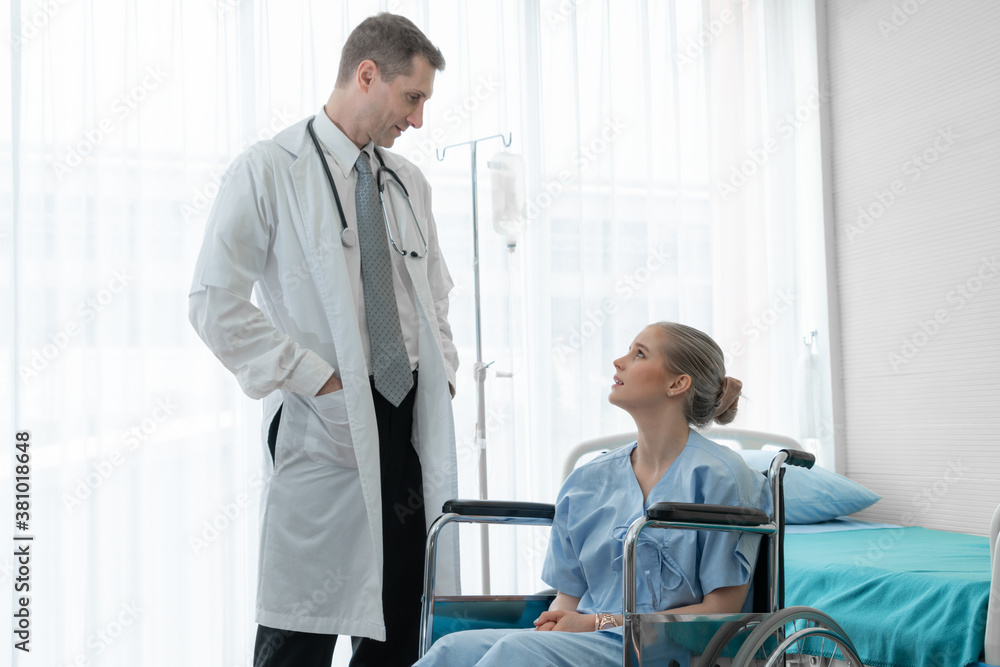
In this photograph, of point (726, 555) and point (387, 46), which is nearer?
point (726, 555)

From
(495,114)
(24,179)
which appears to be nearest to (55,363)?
(24,179)

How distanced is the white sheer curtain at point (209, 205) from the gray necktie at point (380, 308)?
113 centimetres

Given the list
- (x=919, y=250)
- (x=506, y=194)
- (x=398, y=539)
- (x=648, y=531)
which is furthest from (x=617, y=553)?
(x=919, y=250)

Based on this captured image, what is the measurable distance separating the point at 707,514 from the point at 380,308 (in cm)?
73

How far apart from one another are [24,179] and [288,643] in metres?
1.63

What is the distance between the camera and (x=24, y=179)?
2.43 m

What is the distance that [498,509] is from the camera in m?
1.62

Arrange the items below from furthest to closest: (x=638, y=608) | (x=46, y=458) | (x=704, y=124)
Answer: (x=704, y=124)
(x=46, y=458)
(x=638, y=608)

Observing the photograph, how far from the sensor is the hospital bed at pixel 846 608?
1392 mm

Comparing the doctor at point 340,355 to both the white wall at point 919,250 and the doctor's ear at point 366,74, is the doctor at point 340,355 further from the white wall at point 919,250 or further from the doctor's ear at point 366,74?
the white wall at point 919,250

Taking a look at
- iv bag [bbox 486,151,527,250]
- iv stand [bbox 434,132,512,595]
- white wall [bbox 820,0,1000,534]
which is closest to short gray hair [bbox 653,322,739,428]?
iv stand [bbox 434,132,512,595]

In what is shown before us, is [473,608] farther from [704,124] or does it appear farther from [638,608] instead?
[704,124]

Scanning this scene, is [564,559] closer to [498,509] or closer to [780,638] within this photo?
[498,509]

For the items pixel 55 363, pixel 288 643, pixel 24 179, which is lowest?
pixel 288 643
